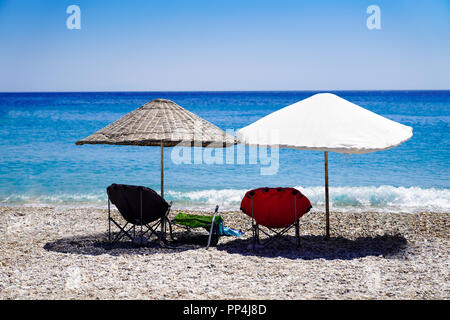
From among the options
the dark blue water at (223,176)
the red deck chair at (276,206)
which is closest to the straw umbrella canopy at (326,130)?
the red deck chair at (276,206)

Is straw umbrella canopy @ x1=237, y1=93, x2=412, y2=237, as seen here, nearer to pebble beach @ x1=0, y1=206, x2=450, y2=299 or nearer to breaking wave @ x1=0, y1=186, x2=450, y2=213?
pebble beach @ x1=0, y1=206, x2=450, y2=299

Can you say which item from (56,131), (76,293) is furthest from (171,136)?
(56,131)

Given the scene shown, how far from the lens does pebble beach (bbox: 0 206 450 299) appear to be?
345 cm

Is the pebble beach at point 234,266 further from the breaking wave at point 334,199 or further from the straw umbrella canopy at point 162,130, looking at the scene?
the breaking wave at point 334,199

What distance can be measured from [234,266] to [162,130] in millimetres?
1702

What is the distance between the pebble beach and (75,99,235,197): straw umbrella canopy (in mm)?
1173

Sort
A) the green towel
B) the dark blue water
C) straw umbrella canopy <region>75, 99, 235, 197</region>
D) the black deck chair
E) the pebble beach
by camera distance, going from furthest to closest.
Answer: the dark blue water
the green towel
straw umbrella canopy <region>75, 99, 235, 197</region>
the black deck chair
the pebble beach

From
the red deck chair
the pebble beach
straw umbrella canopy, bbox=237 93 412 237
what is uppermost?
straw umbrella canopy, bbox=237 93 412 237

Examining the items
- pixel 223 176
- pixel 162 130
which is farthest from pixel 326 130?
pixel 223 176

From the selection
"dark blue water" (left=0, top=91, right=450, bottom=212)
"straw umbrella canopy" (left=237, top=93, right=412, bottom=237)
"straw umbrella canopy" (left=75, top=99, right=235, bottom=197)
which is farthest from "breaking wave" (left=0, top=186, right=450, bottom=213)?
"straw umbrella canopy" (left=237, top=93, right=412, bottom=237)

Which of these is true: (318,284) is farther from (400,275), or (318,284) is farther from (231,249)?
(231,249)

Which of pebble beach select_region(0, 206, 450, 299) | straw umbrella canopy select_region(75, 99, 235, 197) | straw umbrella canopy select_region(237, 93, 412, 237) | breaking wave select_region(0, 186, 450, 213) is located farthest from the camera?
breaking wave select_region(0, 186, 450, 213)

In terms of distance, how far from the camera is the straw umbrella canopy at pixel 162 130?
4.77 m
